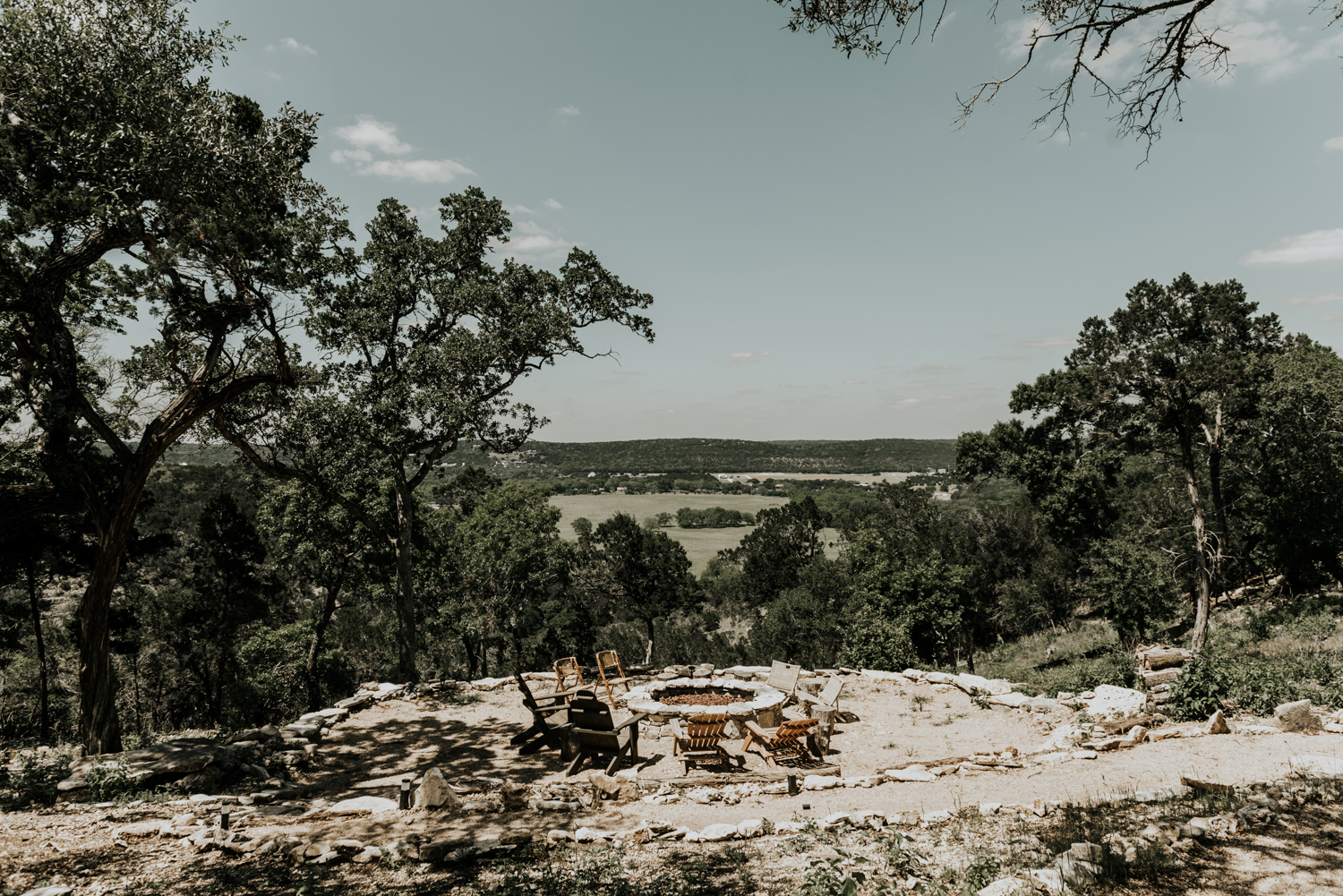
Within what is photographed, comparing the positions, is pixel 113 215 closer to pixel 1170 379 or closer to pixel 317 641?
pixel 317 641

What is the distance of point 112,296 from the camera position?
32.4 feet

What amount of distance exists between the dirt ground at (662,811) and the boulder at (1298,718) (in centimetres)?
32

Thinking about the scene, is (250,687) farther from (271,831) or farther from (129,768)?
(271,831)

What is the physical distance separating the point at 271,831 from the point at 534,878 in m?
2.70

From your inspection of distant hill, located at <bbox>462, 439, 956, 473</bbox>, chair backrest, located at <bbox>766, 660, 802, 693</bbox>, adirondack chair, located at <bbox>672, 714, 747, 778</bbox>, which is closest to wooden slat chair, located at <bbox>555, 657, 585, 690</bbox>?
adirondack chair, located at <bbox>672, 714, 747, 778</bbox>

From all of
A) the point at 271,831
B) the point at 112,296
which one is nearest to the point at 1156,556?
the point at 271,831

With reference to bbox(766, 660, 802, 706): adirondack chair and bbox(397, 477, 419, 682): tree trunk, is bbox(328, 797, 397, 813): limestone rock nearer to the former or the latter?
bbox(766, 660, 802, 706): adirondack chair

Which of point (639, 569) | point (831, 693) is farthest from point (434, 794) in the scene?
point (639, 569)

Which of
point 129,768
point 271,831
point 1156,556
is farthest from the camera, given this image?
point 1156,556

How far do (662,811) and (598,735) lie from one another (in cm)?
185

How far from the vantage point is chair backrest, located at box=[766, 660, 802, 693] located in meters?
11.2

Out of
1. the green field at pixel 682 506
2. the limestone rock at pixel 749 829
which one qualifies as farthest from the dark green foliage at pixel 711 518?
the limestone rock at pixel 749 829

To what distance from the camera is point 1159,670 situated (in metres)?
9.52

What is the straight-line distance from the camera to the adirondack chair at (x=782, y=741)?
806 centimetres
